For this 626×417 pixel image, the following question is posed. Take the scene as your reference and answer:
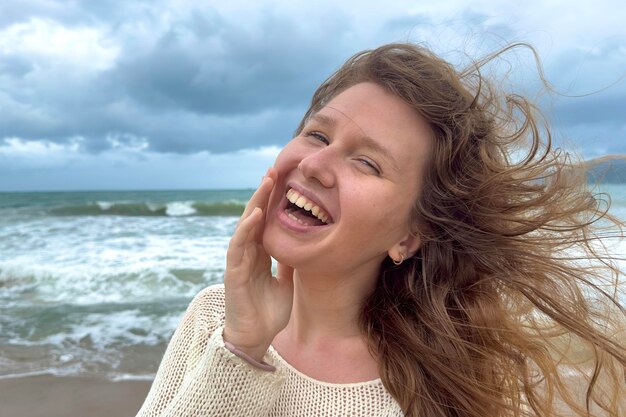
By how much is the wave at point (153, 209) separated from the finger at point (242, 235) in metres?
21.0

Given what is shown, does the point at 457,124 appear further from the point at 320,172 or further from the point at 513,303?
the point at 513,303

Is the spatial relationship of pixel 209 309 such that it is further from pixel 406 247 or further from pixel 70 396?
pixel 70 396

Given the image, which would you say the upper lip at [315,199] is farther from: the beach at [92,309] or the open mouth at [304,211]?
the beach at [92,309]

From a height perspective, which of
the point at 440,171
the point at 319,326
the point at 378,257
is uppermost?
the point at 440,171

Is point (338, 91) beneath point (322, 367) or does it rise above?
above

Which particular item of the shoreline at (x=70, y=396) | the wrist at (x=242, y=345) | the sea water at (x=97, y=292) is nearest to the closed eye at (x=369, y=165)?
the wrist at (x=242, y=345)

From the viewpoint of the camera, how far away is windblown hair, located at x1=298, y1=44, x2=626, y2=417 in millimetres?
2152

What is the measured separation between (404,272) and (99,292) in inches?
258

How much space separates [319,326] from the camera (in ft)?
7.34

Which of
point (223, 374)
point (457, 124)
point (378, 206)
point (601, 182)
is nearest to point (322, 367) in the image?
point (223, 374)

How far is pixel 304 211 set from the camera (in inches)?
79.7

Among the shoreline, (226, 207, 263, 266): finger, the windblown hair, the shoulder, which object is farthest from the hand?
the shoreline

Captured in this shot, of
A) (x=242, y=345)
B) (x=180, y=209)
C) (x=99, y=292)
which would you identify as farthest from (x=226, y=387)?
(x=180, y=209)

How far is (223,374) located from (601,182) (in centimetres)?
190
